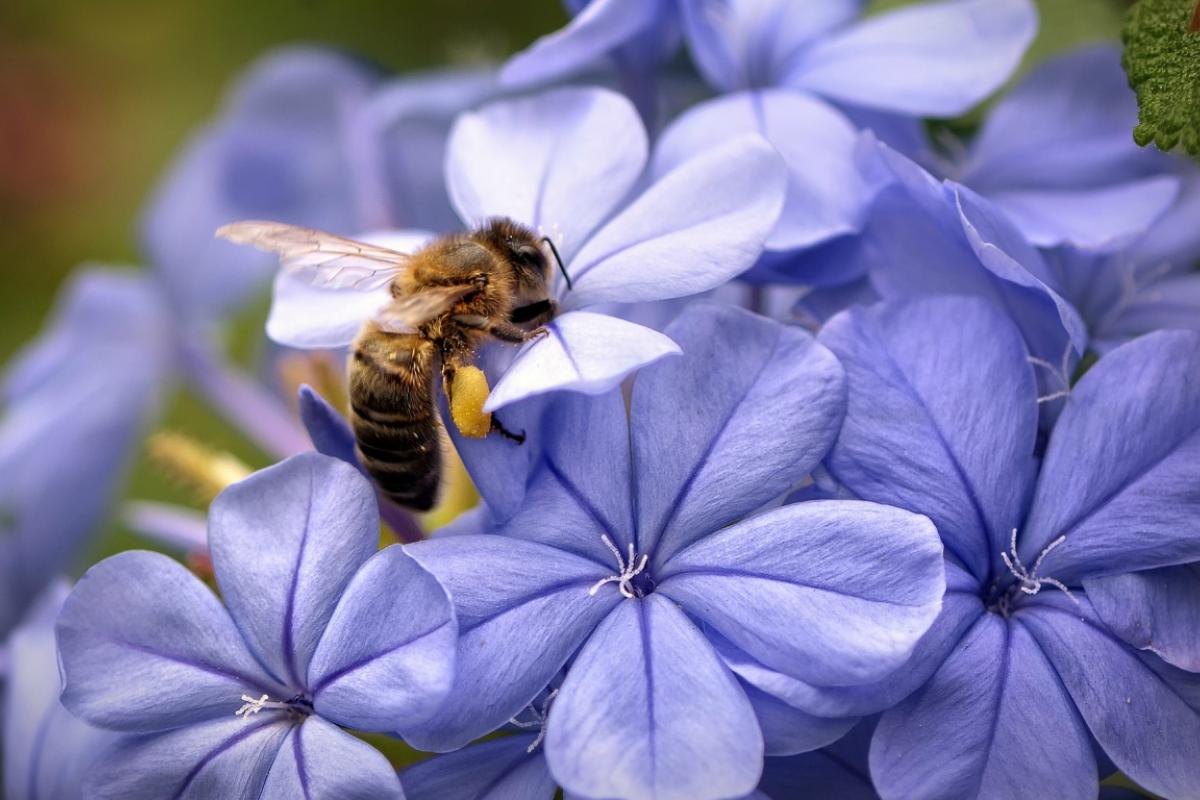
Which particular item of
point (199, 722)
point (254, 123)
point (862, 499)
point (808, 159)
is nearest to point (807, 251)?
point (808, 159)

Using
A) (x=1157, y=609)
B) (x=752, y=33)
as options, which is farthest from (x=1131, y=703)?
(x=752, y=33)

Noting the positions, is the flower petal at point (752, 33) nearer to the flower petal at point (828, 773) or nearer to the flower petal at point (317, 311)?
the flower petal at point (317, 311)

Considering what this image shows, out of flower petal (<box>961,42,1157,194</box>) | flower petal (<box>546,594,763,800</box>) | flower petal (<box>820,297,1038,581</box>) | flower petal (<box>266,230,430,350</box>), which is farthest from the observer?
flower petal (<box>961,42,1157,194</box>)

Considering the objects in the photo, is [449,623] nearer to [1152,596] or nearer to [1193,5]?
[1152,596]

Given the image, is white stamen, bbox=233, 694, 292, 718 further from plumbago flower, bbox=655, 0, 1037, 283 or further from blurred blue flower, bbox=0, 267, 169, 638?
blurred blue flower, bbox=0, 267, 169, 638

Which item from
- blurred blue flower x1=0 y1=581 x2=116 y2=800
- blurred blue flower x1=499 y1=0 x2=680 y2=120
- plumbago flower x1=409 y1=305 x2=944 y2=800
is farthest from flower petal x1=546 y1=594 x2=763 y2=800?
blurred blue flower x1=499 y1=0 x2=680 y2=120
